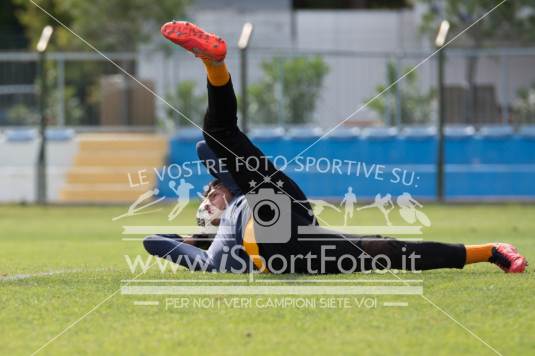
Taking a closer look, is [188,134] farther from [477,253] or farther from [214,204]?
[477,253]

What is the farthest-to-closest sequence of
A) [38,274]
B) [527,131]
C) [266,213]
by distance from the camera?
1. [527,131]
2. [38,274]
3. [266,213]

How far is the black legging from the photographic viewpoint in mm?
7086

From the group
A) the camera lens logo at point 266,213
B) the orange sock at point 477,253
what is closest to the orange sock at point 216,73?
the camera lens logo at point 266,213

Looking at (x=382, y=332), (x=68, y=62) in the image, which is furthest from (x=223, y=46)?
(x=68, y=62)

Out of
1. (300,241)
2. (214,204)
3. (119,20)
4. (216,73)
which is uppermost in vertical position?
(119,20)

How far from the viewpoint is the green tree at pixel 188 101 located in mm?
21156

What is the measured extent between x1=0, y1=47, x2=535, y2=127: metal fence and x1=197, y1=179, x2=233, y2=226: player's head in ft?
42.8

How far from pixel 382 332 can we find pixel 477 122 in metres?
15.9

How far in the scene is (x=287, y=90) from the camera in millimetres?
21156

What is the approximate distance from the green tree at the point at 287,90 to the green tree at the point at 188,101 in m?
1.06

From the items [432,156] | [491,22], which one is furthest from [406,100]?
[491,22]

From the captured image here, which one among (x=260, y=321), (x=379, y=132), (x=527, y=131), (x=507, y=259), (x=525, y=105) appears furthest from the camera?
(x=525, y=105)

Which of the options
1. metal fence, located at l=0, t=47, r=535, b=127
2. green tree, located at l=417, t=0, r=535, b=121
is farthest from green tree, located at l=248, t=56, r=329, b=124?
green tree, located at l=417, t=0, r=535, b=121

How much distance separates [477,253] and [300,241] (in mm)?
1222
